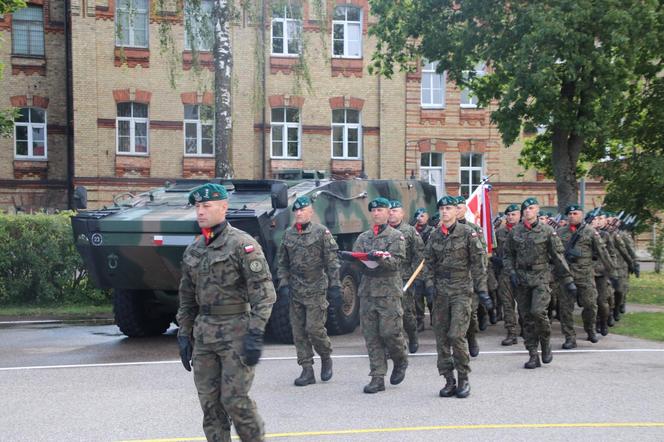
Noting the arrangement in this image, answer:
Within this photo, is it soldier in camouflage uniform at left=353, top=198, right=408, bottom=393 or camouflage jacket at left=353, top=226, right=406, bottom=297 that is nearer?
soldier in camouflage uniform at left=353, top=198, right=408, bottom=393

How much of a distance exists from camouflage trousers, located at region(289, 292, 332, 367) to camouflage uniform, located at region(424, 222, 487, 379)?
1.22m

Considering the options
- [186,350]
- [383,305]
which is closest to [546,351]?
[383,305]

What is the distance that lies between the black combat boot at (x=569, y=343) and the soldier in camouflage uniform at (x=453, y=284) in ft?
11.1

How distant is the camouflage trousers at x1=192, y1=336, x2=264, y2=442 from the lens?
594cm

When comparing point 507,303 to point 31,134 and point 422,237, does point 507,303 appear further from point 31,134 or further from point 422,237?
point 31,134

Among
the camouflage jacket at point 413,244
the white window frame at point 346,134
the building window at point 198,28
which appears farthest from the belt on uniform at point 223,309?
the white window frame at point 346,134

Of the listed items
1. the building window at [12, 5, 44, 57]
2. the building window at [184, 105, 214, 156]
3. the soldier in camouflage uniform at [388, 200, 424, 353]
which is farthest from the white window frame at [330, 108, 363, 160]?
the soldier in camouflage uniform at [388, 200, 424, 353]

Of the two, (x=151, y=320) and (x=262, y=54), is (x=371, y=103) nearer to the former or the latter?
(x=262, y=54)

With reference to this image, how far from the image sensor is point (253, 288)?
608 cm

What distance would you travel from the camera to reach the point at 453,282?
9.06 metres

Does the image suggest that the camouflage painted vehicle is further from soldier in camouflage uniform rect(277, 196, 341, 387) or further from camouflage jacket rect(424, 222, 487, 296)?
camouflage jacket rect(424, 222, 487, 296)

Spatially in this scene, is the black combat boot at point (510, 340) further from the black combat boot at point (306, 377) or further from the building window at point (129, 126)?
the building window at point (129, 126)

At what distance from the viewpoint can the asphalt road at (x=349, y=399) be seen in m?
7.34

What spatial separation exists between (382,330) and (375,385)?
55 centimetres
